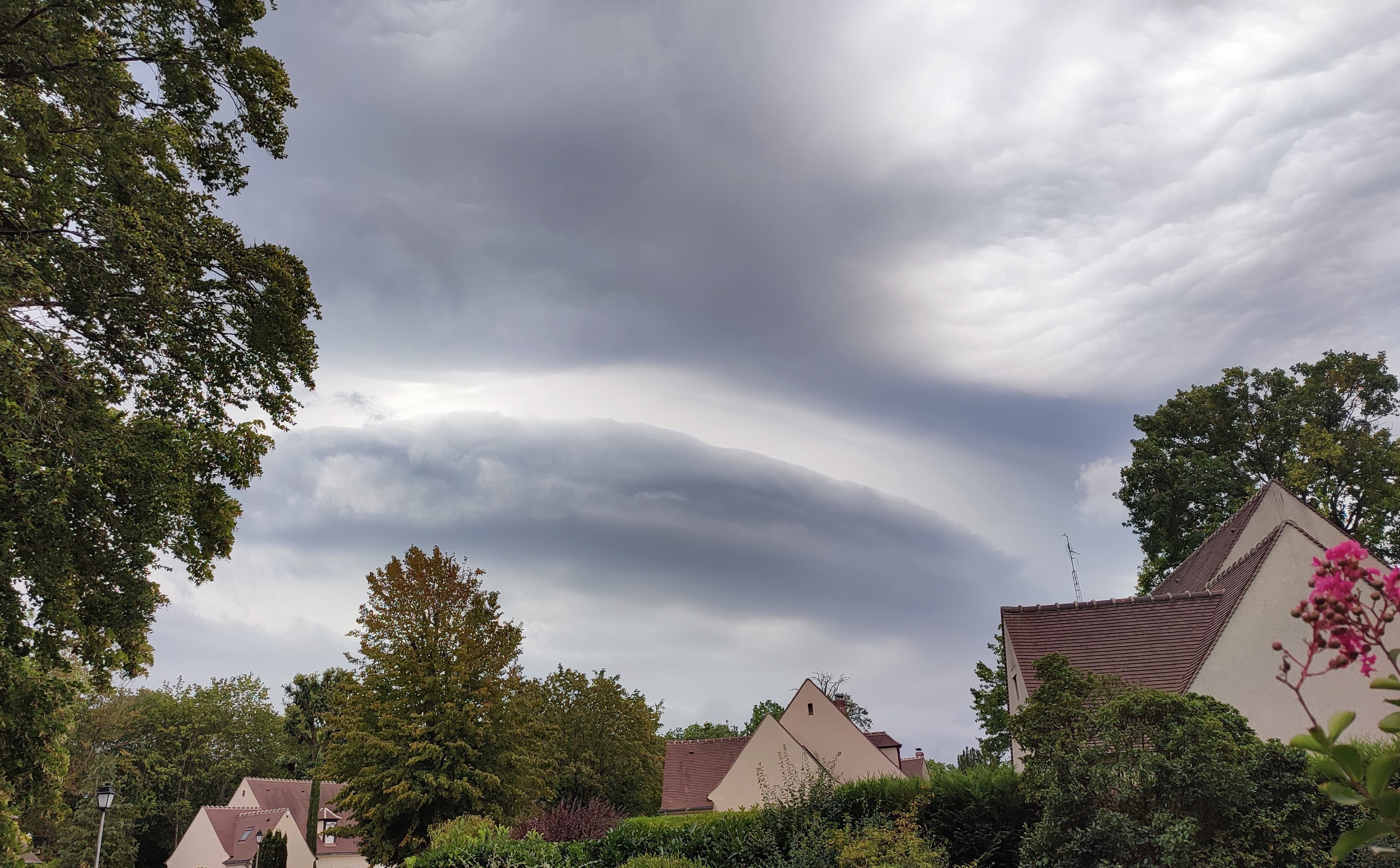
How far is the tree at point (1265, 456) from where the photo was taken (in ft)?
86.3

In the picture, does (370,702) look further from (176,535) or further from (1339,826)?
(1339,826)

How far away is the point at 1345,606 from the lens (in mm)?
2029

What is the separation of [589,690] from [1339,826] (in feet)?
110

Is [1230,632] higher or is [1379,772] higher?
[1230,632]

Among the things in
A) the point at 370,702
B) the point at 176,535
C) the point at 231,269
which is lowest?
the point at 370,702

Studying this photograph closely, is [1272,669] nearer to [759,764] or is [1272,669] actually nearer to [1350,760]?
[1350,760]

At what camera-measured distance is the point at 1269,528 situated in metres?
20.7

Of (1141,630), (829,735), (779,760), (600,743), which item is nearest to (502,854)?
(1141,630)

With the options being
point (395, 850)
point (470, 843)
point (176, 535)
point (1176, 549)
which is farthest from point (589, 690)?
point (176, 535)

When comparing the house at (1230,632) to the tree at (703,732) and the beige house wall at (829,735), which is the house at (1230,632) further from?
the tree at (703,732)

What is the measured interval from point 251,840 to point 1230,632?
49.5 meters

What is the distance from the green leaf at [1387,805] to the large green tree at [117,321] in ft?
41.7

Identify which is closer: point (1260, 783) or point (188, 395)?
point (1260, 783)

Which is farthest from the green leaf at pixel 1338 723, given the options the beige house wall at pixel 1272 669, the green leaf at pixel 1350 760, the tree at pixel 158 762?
the tree at pixel 158 762
